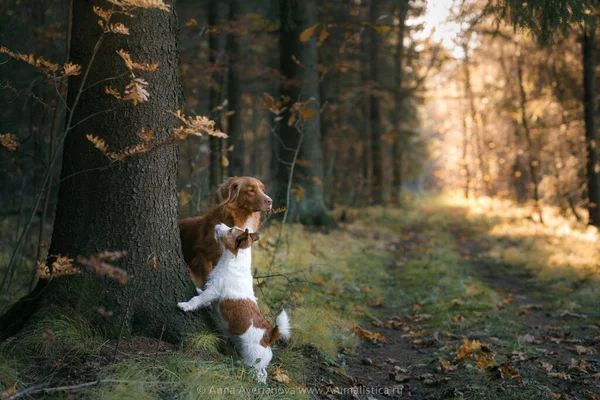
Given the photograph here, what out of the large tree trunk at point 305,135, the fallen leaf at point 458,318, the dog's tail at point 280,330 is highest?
the large tree trunk at point 305,135

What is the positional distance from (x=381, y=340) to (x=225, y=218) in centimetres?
283

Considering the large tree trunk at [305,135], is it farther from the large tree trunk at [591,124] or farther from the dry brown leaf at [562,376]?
the dry brown leaf at [562,376]

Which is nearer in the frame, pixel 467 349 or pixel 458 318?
pixel 467 349

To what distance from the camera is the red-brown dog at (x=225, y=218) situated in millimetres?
5355

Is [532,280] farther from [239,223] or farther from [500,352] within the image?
[239,223]

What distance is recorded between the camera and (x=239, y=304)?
4.55 metres

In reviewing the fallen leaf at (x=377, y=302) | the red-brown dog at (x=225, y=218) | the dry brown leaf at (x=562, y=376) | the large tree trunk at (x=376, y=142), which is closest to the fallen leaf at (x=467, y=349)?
the dry brown leaf at (x=562, y=376)

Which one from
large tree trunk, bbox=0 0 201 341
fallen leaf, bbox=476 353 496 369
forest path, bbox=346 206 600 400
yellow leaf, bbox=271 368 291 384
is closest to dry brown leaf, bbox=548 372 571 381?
forest path, bbox=346 206 600 400

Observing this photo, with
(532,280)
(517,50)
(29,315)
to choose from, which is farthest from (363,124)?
(29,315)

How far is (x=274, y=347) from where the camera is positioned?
5.21 m

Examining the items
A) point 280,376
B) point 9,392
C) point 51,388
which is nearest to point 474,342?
point 280,376

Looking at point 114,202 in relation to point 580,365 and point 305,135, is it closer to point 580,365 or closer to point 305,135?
point 580,365

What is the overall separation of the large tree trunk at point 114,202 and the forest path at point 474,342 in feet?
7.44

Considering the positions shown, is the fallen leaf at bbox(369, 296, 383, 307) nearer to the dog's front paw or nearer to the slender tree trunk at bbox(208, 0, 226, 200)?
the dog's front paw
